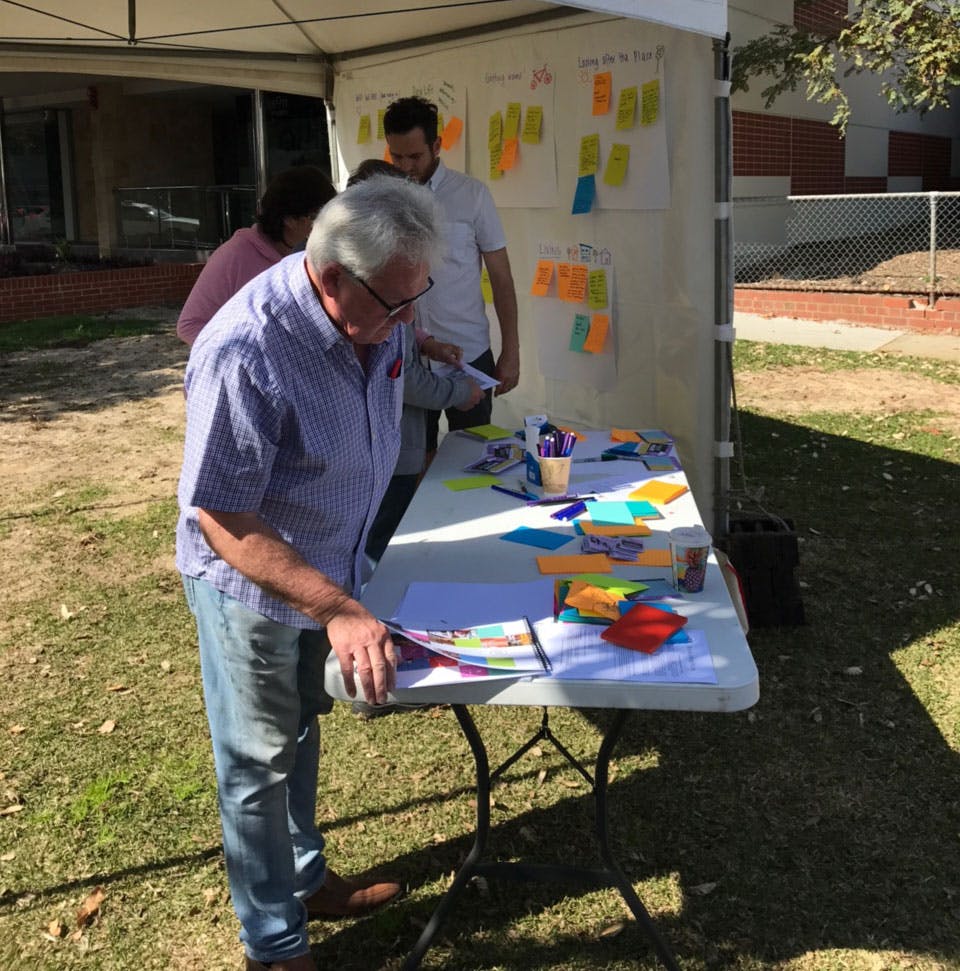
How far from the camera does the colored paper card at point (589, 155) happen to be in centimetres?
439

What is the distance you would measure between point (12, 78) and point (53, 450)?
1206 centimetres

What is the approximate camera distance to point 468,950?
258 cm

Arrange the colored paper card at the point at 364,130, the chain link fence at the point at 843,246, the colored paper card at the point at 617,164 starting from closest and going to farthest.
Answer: the colored paper card at the point at 617,164 → the colored paper card at the point at 364,130 → the chain link fence at the point at 843,246

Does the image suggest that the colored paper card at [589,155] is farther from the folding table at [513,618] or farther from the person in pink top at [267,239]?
the folding table at [513,618]

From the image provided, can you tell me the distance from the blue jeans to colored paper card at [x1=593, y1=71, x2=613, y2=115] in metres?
2.88

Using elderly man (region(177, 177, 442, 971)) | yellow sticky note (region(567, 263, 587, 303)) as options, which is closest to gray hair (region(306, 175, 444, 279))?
elderly man (region(177, 177, 442, 971))

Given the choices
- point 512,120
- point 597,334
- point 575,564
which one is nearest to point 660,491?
point 575,564

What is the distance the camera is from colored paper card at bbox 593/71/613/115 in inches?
167

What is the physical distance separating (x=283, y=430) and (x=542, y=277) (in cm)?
315

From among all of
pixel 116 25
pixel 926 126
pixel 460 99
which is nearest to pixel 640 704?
pixel 460 99

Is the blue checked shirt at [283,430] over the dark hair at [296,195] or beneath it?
beneath

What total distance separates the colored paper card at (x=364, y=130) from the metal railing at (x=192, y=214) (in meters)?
9.16

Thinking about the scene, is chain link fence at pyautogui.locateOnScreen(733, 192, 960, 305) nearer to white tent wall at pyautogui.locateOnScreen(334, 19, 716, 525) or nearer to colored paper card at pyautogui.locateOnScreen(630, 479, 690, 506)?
white tent wall at pyautogui.locateOnScreen(334, 19, 716, 525)

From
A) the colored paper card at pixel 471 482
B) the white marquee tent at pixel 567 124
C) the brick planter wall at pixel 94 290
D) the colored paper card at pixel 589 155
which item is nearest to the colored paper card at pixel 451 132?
the white marquee tent at pixel 567 124
